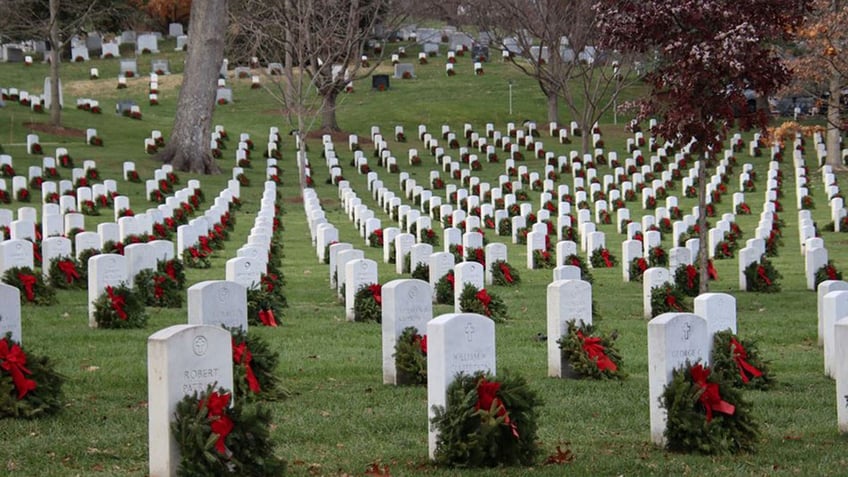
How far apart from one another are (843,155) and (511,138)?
1301 centimetres

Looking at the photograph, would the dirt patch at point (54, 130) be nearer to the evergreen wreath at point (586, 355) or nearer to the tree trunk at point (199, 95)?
the tree trunk at point (199, 95)

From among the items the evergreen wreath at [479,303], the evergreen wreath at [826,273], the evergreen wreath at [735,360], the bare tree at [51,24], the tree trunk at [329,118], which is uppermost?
the bare tree at [51,24]

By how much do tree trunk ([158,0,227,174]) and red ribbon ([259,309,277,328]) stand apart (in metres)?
28.4

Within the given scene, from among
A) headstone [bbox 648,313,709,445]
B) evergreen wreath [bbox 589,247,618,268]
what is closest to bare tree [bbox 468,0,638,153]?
evergreen wreath [bbox 589,247,618,268]

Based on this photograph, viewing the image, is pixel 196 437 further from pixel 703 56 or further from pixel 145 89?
pixel 145 89

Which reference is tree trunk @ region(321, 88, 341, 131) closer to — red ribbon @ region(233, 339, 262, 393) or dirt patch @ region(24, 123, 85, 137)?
dirt patch @ region(24, 123, 85, 137)

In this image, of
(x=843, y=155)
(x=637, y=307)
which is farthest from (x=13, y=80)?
(x=637, y=307)

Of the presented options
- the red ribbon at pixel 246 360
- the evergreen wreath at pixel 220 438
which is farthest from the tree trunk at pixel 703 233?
the evergreen wreath at pixel 220 438

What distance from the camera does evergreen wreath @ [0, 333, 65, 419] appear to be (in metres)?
10.8

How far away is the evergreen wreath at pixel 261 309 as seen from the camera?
54.6ft

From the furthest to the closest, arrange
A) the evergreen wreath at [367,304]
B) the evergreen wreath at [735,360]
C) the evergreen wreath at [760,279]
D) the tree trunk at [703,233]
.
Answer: the evergreen wreath at [760,279]
the tree trunk at [703,233]
the evergreen wreath at [367,304]
the evergreen wreath at [735,360]

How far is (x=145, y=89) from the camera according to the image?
68.4 meters

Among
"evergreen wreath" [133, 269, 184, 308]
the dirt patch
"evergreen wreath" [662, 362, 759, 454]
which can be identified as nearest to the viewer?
"evergreen wreath" [662, 362, 759, 454]

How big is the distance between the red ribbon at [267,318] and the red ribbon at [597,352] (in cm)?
467
